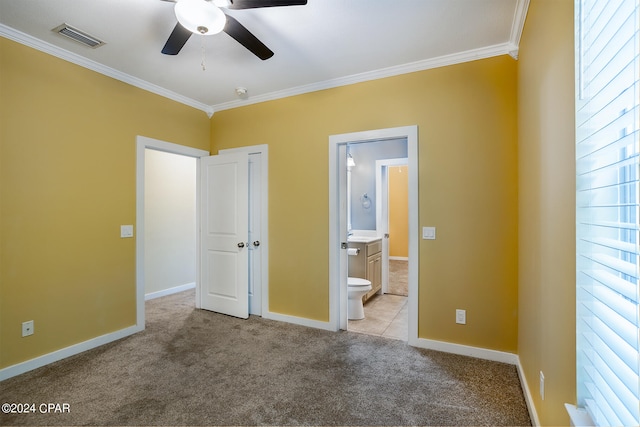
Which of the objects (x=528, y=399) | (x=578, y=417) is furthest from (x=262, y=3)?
(x=528, y=399)

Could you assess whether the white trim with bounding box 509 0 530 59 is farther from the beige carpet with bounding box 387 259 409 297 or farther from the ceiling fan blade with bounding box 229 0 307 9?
the beige carpet with bounding box 387 259 409 297

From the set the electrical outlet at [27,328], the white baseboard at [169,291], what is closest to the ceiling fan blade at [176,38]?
the electrical outlet at [27,328]

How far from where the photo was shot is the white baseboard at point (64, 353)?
2355 mm

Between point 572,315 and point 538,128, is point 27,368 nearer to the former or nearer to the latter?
point 572,315

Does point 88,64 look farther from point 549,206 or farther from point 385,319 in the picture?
point 385,319

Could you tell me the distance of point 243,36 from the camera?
6.72ft

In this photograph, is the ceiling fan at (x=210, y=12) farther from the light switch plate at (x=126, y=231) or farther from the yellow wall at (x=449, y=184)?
the light switch plate at (x=126, y=231)

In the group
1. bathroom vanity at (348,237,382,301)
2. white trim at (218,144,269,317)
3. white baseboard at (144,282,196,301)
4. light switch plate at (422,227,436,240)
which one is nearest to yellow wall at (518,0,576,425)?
light switch plate at (422,227,436,240)

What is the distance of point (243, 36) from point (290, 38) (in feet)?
1.85

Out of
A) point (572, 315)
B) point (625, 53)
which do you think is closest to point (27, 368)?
point (572, 315)

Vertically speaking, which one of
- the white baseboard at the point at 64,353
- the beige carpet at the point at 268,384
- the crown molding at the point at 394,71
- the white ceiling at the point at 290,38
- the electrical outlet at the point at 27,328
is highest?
the white ceiling at the point at 290,38

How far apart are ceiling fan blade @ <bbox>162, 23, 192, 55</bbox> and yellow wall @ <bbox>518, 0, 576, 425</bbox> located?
2046 millimetres

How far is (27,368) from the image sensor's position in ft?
8.00

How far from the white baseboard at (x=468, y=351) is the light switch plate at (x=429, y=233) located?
0.95 m
